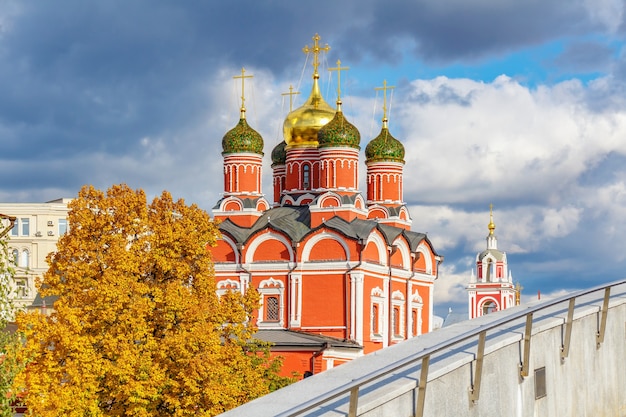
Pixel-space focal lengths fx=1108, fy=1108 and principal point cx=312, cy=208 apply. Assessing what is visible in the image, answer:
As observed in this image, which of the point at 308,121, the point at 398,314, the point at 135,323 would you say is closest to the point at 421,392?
the point at 135,323

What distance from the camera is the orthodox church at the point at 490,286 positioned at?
85.8m

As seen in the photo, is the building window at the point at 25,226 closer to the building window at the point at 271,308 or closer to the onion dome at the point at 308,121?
the onion dome at the point at 308,121

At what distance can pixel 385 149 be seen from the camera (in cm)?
5053

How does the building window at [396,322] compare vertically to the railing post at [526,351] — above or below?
below

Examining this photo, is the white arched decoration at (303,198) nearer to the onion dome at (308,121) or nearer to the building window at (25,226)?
the onion dome at (308,121)

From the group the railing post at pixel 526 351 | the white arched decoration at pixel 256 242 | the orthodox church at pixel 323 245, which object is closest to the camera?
the railing post at pixel 526 351

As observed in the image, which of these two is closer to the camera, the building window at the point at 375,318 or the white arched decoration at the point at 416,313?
the building window at the point at 375,318

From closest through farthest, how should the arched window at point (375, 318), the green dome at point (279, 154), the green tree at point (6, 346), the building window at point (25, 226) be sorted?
1. the green tree at point (6, 346)
2. the arched window at point (375, 318)
3. the green dome at point (279, 154)
4. the building window at point (25, 226)

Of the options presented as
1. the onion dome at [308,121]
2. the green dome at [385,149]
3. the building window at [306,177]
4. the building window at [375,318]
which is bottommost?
the building window at [375,318]

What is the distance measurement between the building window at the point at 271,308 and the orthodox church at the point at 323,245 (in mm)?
40

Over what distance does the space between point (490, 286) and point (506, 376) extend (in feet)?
260

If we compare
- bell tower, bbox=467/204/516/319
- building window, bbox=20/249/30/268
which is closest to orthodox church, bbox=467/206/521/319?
bell tower, bbox=467/204/516/319

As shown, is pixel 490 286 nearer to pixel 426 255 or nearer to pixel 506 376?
pixel 426 255

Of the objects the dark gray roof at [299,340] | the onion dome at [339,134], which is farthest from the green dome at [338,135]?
the dark gray roof at [299,340]
